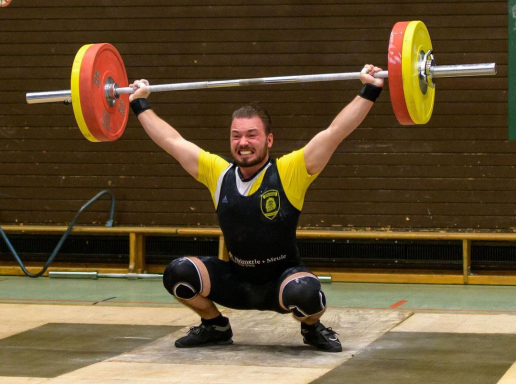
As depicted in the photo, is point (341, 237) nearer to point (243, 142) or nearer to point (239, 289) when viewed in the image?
point (239, 289)

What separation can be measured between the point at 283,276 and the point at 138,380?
912 mm

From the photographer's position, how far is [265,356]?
413 centimetres

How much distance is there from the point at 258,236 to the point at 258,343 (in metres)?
0.58

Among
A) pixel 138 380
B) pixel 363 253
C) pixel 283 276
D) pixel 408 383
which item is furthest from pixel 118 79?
pixel 363 253

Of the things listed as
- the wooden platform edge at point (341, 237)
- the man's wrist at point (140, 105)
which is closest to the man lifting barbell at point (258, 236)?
the man's wrist at point (140, 105)

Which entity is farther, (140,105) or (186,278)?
(140,105)

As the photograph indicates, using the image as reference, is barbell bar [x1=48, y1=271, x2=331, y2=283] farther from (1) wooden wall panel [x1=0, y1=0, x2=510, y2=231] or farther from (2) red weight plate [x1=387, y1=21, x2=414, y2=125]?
(2) red weight plate [x1=387, y1=21, x2=414, y2=125]

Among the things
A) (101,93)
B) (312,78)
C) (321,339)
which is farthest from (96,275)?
(312,78)

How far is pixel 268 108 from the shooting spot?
7.37 meters

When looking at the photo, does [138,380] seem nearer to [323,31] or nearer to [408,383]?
[408,383]

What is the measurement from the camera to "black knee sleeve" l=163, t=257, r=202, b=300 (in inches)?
168

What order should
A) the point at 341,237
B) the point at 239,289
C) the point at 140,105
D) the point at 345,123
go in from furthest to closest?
the point at 341,237, the point at 140,105, the point at 239,289, the point at 345,123

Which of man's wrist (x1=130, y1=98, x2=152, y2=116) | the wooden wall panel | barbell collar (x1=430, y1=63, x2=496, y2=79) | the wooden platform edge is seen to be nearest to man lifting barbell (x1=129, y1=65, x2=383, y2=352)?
barbell collar (x1=430, y1=63, x2=496, y2=79)

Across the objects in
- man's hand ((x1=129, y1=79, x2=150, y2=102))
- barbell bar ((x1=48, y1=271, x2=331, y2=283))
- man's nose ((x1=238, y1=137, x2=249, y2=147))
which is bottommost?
barbell bar ((x1=48, y1=271, x2=331, y2=283))
